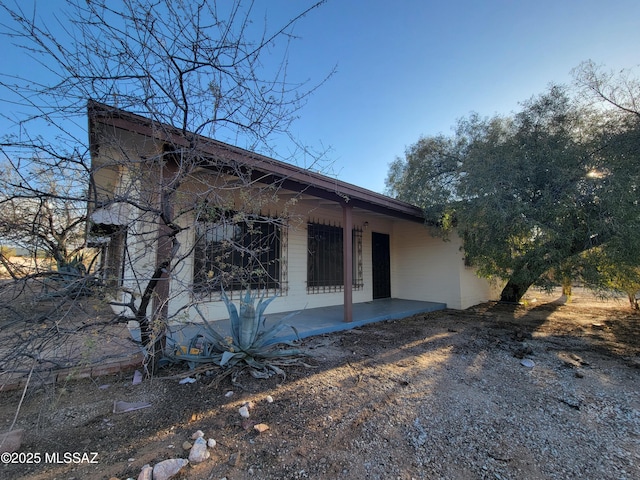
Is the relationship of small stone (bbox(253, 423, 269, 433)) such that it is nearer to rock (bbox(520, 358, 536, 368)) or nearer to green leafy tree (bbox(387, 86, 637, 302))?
rock (bbox(520, 358, 536, 368))

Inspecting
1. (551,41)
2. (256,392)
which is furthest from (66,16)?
(551,41)

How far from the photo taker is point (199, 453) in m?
1.79

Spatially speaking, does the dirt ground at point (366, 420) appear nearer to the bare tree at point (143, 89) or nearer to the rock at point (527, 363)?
the rock at point (527, 363)

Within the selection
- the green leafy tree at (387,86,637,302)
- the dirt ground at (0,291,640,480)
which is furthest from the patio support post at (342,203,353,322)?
the green leafy tree at (387,86,637,302)

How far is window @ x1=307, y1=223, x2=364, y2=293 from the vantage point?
6734 mm

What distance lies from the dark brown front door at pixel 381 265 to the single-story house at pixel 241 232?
4 centimetres

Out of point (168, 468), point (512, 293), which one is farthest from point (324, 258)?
point (512, 293)

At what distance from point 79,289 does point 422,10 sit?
633 centimetres

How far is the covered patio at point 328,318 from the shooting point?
4.32m

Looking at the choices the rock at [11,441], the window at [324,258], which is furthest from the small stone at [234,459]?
the window at [324,258]

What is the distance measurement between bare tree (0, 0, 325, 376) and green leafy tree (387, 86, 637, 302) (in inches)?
161

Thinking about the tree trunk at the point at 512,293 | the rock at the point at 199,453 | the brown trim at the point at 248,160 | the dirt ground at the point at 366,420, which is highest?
the brown trim at the point at 248,160

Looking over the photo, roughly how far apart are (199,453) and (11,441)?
1.29 metres

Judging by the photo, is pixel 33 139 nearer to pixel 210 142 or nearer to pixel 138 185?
pixel 138 185
